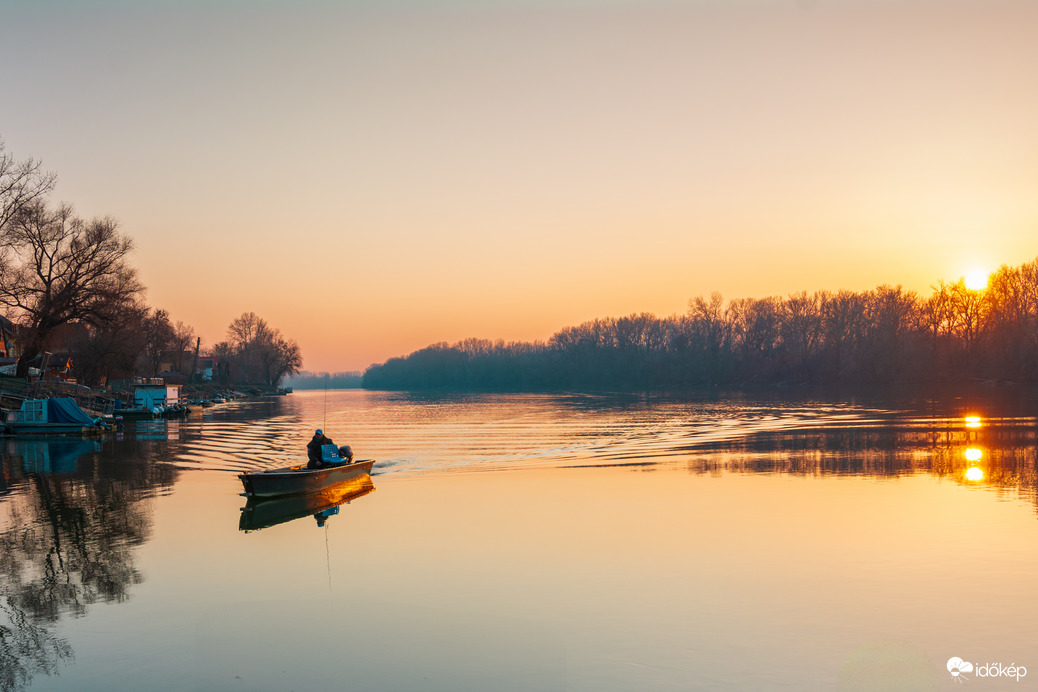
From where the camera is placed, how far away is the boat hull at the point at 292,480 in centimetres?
2600

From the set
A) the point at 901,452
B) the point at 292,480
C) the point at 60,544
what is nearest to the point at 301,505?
the point at 292,480

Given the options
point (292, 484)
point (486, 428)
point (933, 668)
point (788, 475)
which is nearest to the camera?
point (933, 668)

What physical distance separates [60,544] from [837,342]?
5743 inches

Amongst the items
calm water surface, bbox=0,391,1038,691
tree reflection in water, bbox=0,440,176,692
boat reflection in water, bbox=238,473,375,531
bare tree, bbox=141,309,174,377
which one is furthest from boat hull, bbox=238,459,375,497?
bare tree, bbox=141,309,174,377

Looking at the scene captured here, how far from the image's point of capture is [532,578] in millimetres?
16562

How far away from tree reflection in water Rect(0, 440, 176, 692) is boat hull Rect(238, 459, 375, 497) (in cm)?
335

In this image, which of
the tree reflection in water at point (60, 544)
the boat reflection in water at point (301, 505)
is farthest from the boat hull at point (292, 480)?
the tree reflection in water at point (60, 544)

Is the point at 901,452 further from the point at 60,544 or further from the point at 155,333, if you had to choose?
the point at 155,333

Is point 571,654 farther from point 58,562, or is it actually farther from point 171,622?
point 58,562

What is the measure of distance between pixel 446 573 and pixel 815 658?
8050mm

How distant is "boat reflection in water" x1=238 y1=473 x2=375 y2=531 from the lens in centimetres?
2395

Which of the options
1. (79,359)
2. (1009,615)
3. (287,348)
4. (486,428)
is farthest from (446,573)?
(287,348)

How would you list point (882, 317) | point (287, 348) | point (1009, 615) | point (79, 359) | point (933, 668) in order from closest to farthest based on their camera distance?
point (933, 668), point (1009, 615), point (79, 359), point (882, 317), point (287, 348)

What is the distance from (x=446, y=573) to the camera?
17078 mm
